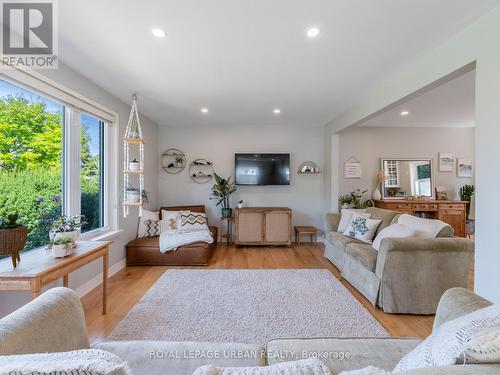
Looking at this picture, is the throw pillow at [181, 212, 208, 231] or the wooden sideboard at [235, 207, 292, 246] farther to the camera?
the wooden sideboard at [235, 207, 292, 246]

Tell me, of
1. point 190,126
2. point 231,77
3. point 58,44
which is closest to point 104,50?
point 58,44

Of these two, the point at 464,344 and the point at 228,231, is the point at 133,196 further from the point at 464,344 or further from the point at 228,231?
the point at 464,344

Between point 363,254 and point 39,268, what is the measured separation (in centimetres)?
294

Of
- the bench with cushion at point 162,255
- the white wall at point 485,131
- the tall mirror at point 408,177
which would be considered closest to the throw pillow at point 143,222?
the bench with cushion at point 162,255

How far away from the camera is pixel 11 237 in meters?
1.59

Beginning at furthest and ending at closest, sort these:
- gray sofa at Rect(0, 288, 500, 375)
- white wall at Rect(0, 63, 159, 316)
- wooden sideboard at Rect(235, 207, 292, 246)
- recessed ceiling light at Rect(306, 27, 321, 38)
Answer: wooden sideboard at Rect(235, 207, 292, 246) → white wall at Rect(0, 63, 159, 316) → recessed ceiling light at Rect(306, 27, 321, 38) → gray sofa at Rect(0, 288, 500, 375)

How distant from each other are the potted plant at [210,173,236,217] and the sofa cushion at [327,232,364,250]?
197 centimetres

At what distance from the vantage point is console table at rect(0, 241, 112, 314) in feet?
4.97

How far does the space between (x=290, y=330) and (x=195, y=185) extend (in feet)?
11.7

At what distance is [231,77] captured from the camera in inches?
104

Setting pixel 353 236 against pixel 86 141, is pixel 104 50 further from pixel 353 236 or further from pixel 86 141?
pixel 353 236

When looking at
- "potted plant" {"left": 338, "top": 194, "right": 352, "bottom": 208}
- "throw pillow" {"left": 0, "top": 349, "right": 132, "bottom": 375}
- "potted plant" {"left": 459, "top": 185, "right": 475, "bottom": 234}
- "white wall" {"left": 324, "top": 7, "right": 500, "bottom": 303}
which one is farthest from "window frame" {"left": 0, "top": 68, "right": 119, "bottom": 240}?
"potted plant" {"left": 459, "top": 185, "right": 475, "bottom": 234}

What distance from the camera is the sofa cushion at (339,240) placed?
3.12 metres

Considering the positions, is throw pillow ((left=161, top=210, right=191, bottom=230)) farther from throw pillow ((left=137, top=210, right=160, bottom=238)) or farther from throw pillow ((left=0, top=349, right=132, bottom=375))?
throw pillow ((left=0, top=349, right=132, bottom=375))
